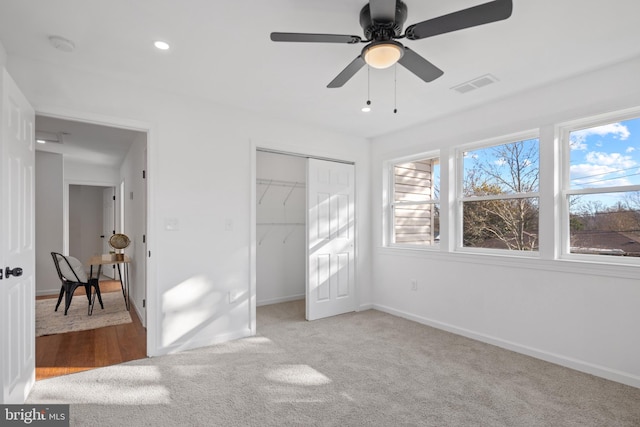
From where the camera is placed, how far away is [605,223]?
114 inches

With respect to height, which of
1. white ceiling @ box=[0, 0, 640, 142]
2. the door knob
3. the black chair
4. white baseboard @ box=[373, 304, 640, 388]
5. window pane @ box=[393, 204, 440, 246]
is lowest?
white baseboard @ box=[373, 304, 640, 388]

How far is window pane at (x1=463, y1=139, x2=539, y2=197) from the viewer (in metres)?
3.37

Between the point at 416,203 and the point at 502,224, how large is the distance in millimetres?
1137

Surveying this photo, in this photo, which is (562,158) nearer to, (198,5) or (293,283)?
(198,5)

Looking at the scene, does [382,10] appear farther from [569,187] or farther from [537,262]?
[537,262]

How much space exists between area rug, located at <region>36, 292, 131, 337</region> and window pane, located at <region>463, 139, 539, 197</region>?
456 centimetres

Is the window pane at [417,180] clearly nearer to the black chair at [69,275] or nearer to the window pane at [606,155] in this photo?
the window pane at [606,155]

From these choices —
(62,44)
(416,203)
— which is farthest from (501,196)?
(62,44)

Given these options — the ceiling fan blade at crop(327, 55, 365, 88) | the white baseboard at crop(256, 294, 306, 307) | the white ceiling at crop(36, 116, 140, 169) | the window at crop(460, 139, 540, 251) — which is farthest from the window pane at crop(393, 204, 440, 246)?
the white ceiling at crop(36, 116, 140, 169)

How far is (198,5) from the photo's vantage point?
1978 mm

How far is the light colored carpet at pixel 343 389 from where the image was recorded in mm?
2178

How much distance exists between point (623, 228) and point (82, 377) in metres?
4.57

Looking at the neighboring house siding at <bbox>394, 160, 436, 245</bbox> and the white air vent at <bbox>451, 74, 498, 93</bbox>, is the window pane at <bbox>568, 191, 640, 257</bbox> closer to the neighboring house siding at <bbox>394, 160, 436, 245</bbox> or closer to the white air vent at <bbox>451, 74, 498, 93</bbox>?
the white air vent at <bbox>451, 74, 498, 93</bbox>

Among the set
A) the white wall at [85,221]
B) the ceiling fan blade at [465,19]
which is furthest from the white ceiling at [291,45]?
the white wall at [85,221]
